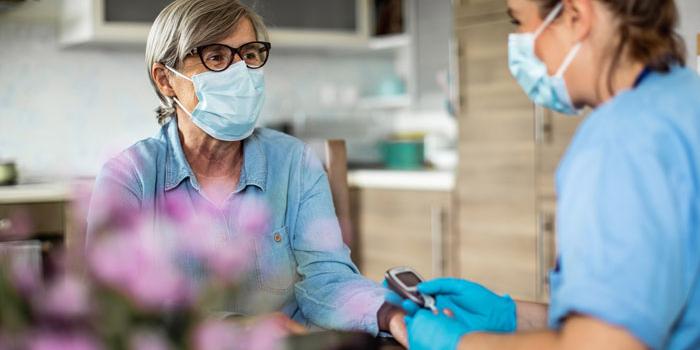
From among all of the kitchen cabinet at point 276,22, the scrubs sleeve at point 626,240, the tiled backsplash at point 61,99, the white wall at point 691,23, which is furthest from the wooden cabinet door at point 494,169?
the scrubs sleeve at point 626,240

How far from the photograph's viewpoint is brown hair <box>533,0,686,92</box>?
31.9 inches

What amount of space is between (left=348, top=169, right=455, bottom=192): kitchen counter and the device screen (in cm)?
274

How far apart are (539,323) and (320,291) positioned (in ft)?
1.24

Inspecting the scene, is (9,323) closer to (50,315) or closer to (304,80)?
(50,315)

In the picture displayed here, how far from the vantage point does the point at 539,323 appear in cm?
104

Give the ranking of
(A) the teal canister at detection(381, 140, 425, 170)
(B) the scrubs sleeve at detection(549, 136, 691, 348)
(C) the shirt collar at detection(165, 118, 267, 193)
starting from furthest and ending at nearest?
(A) the teal canister at detection(381, 140, 425, 170), (C) the shirt collar at detection(165, 118, 267, 193), (B) the scrubs sleeve at detection(549, 136, 691, 348)

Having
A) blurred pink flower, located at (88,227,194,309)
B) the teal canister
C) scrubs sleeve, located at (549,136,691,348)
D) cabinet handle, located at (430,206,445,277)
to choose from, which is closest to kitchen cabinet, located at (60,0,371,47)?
the teal canister

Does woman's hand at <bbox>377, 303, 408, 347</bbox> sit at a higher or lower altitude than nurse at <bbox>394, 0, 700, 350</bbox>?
lower

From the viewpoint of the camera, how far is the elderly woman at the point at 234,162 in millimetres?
1268

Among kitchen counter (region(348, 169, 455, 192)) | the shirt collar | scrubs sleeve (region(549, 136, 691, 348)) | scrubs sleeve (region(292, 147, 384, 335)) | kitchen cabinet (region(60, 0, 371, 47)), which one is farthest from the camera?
kitchen counter (region(348, 169, 455, 192))

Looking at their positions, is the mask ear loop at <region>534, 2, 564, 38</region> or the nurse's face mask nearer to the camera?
the mask ear loop at <region>534, 2, 564, 38</region>

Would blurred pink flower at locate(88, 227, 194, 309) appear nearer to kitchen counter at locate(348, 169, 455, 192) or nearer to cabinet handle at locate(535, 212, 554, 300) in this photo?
cabinet handle at locate(535, 212, 554, 300)

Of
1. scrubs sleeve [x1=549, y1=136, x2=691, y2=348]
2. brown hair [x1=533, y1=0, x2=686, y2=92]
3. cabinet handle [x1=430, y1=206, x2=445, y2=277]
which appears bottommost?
cabinet handle [x1=430, y1=206, x2=445, y2=277]

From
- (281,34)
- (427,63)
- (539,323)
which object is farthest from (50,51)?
(539,323)
